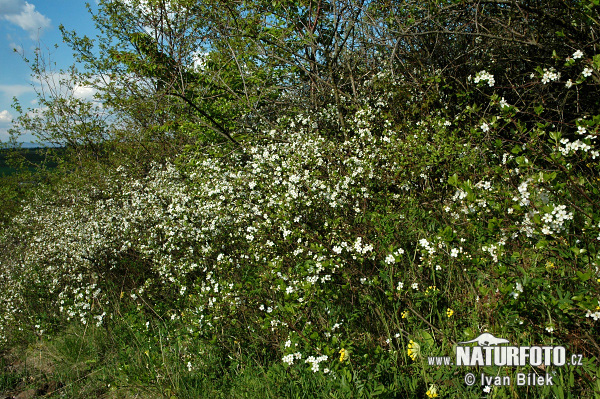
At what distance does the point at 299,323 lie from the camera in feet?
9.87

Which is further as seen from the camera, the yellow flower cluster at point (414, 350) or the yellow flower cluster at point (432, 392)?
the yellow flower cluster at point (414, 350)

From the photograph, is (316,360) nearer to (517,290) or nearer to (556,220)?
(517,290)

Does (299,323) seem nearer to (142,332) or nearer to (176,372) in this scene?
(176,372)

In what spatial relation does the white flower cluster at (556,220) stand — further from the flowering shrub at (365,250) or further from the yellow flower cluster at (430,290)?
the yellow flower cluster at (430,290)

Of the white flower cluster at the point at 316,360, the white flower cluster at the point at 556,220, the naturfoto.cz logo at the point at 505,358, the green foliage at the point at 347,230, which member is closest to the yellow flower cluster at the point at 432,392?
the green foliage at the point at 347,230

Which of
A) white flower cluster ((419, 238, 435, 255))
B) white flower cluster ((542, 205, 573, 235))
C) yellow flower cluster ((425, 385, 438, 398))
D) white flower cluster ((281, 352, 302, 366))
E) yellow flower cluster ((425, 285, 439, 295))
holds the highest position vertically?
white flower cluster ((542, 205, 573, 235))

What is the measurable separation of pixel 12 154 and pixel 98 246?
9472 mm

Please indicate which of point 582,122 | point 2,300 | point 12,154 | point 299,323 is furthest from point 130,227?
point 12,154

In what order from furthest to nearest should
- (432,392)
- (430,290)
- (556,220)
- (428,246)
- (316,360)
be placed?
(430,290), (428,246), (316,360), (432,392), (556,220)

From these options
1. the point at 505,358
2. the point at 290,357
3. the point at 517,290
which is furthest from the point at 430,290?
the point at 290,357

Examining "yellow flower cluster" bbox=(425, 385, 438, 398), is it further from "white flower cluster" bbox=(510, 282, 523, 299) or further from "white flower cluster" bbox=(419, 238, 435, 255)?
"white flower cluster" bbox=(419, 238, 435, 255)

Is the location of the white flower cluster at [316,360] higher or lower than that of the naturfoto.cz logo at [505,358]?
lower

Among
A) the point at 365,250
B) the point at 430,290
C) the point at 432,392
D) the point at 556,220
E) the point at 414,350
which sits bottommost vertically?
the point at 432,392

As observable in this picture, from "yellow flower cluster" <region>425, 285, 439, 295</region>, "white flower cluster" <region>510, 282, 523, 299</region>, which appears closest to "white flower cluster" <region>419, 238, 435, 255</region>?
"yellow flower cluster" <region>425, 285, 439, 295</region>
